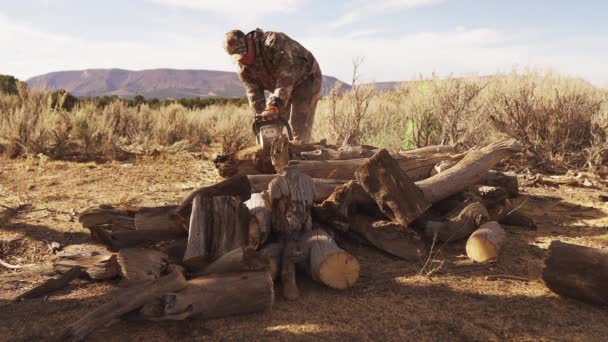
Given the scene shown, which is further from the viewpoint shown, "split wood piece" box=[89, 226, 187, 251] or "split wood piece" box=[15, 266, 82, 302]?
"split wood piece" box=[89, 226, 187, 251]

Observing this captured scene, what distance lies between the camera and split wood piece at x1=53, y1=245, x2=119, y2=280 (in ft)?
9.23

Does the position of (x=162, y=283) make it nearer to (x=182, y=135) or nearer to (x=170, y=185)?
(x=170, y=185)

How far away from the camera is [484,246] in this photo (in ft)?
10.1

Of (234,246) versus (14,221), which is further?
(14,221)

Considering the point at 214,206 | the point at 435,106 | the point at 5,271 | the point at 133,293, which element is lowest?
the point at 5,271

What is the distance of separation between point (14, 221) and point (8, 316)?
2054 millimetres

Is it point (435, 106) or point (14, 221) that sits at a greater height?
point (435, 106)

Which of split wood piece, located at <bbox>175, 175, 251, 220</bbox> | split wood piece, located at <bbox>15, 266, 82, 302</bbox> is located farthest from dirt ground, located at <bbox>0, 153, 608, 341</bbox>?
split wood piece, located at <bbox>175, 175, 251, 220</bbox>

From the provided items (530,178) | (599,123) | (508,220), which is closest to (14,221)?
(508,220)

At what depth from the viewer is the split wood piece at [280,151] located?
417cm

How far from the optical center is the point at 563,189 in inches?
213

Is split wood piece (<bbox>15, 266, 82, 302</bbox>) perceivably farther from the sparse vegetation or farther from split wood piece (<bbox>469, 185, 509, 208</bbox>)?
the sparse vegetation

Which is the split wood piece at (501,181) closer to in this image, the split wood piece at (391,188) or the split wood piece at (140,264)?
the split wood piece at (391,188)

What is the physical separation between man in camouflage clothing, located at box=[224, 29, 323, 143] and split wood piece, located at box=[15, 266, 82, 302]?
3128 mm
